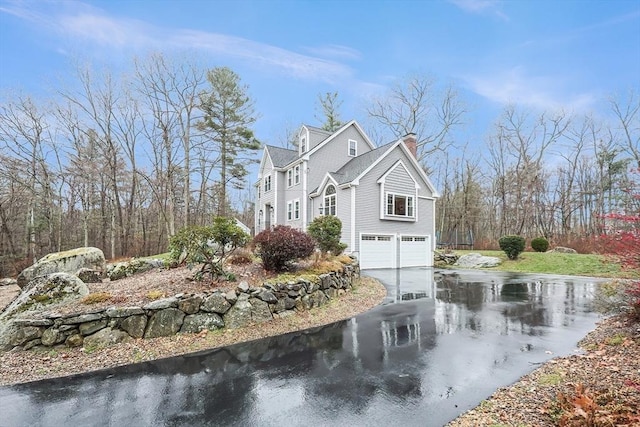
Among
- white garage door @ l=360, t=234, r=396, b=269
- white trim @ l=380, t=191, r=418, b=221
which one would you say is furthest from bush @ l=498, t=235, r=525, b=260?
white garage door @ l=360, t=234, r=396, b=269

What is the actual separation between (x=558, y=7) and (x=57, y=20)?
62.6 ft

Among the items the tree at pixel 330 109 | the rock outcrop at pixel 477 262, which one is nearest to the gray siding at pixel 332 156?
the rock outcrop at pixel 477 262

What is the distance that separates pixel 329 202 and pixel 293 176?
→ 12.9 ft

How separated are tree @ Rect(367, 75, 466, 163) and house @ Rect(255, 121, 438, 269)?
11.3 meters

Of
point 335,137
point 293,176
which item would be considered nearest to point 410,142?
point 335,137

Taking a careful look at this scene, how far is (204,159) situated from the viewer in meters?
26.0

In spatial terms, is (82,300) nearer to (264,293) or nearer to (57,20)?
(264,293)

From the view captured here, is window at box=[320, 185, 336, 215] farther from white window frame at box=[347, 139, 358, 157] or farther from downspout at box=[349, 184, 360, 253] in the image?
white window frame at box=[347, 139, 358, 157]

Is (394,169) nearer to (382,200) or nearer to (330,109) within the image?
(382,200)

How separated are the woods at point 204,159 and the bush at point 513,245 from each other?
548 cm

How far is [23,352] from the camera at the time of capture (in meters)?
5.47

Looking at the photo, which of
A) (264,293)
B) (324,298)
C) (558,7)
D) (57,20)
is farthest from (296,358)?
(57,20)

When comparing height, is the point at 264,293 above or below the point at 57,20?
below

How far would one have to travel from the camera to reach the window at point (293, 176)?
20.9m
